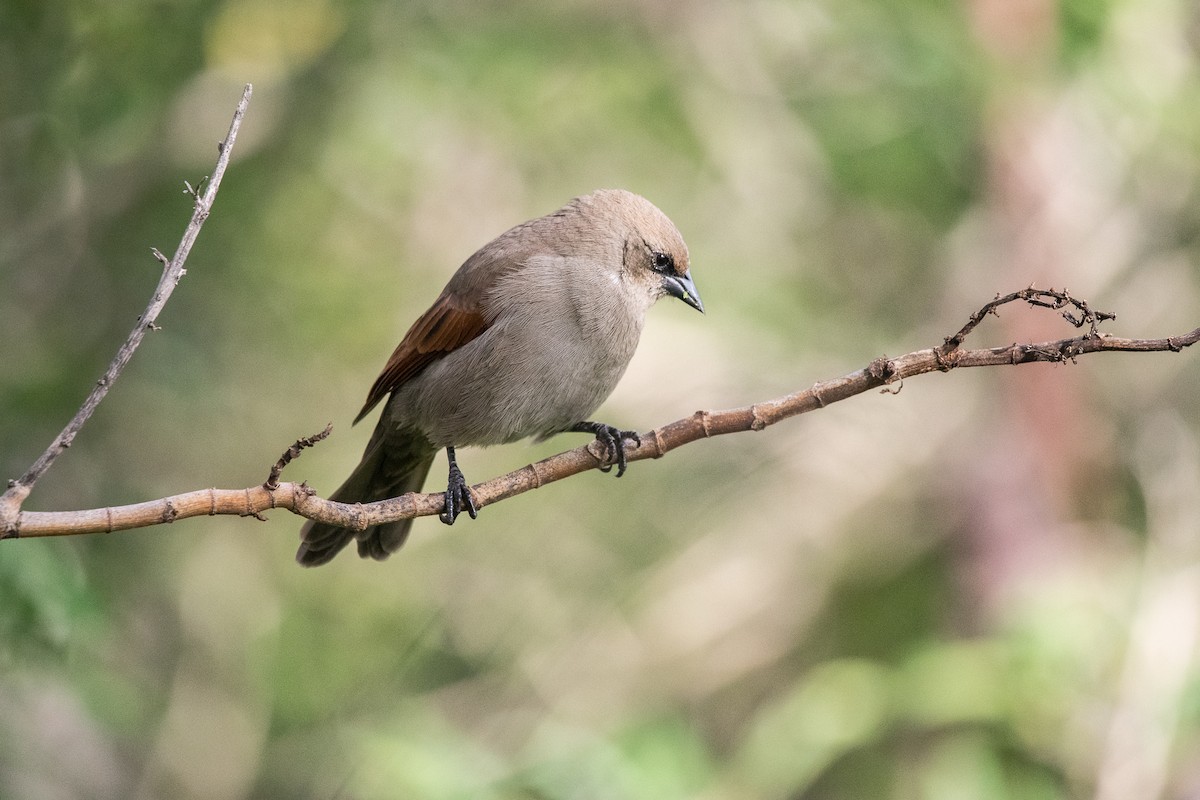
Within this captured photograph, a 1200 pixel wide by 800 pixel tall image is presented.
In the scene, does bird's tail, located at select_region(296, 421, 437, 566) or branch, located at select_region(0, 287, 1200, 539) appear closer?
branch, located at select_region(0, 287, 1200, 539)

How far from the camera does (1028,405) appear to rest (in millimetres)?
8281

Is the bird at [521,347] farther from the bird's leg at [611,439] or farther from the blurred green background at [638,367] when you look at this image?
the blurred green background at [638,367]

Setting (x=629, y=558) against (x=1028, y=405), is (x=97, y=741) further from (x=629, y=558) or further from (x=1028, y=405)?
(x=1028, y=405)

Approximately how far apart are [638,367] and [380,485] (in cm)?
294

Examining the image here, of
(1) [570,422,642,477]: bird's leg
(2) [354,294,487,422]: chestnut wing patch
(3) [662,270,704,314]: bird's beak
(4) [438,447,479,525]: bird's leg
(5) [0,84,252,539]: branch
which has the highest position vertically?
(3) [662,270,704,314]: bird's beak

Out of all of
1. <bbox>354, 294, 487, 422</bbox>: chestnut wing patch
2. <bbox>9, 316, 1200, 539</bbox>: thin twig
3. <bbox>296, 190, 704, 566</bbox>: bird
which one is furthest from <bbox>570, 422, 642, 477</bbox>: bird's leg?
A: <bbox>354, 294, 487, 422</bbox>: chestnut wing patch

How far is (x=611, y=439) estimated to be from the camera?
429cm

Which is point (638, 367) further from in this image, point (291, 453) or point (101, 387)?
point (101, 387)

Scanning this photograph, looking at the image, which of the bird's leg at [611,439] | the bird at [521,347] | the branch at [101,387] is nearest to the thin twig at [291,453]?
the branch at [101,387]

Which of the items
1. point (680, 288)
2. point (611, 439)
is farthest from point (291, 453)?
point (680, 288)

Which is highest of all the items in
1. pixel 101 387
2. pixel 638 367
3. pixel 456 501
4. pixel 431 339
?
pixel 638 367

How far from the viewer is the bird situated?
4469 millimetres

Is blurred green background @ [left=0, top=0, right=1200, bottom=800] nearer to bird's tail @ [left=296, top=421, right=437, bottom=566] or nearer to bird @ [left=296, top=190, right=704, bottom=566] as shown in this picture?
bird's tail @ [left=296, top=421, right=437, bottom=566]

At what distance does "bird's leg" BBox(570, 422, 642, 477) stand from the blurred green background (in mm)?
1274
